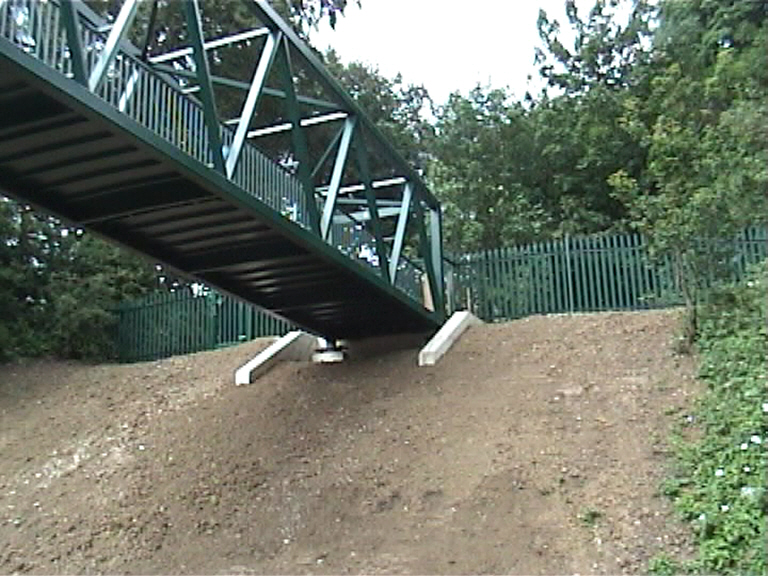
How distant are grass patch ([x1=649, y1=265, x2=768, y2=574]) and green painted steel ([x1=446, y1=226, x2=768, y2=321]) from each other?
3986 mm

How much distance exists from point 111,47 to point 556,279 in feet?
34.4

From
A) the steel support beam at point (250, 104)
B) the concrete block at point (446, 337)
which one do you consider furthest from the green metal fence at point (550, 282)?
the steel support beam at point (250, 104)

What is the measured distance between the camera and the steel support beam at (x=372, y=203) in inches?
447

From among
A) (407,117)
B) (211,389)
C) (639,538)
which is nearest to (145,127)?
(639,538)

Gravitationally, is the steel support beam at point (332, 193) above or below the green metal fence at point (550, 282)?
above

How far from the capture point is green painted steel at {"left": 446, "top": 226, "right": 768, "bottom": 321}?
15.3 meters

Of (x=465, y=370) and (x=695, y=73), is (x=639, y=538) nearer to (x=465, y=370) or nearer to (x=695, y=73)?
(x=465, y=370)

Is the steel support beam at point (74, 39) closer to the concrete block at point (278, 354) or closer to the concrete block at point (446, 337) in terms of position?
the concrete block at point (446, 337)

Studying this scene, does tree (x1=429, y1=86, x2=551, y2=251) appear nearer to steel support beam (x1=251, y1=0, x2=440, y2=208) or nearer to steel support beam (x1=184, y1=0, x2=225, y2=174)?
steel support beam (x1=251, y1=0, x2=440, y2=208)

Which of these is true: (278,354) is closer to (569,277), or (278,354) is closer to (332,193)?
(332,193)

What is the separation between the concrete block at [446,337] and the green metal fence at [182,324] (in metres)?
4.36

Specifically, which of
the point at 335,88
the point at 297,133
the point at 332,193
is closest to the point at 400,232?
the point at 332,193

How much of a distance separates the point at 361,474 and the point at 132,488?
2792mm

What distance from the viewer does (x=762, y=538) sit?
270 inches
